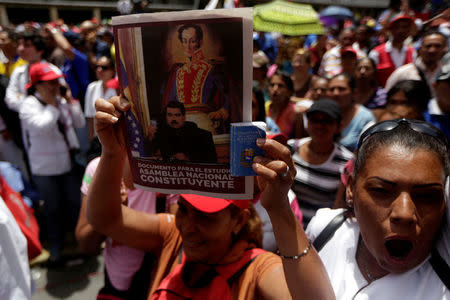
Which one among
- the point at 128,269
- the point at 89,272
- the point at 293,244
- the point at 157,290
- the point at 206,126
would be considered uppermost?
the point at 206,126

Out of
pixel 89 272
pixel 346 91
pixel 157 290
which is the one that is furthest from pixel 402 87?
pixel 89 272

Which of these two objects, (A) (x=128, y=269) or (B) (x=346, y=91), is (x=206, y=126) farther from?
(B) (x=346, y=91)

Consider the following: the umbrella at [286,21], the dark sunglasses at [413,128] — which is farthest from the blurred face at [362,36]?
the dark sunglasses at [413,128]

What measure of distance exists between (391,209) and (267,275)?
56cm

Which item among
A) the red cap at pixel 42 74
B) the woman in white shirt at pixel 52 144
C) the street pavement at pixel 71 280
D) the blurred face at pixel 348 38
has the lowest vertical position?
the street pavement at pixel 71 280

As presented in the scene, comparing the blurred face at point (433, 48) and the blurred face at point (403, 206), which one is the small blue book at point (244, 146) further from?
the blurred face at point (433, 48)

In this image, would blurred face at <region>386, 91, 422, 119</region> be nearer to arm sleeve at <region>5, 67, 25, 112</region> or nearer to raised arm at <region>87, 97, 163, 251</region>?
raised arm at <region>87, 97, 163, 251</region>

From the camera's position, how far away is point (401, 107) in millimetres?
2498

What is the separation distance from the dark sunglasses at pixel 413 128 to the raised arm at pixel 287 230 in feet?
1.14

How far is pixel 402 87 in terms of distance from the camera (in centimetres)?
256

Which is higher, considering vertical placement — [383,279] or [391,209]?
[391,209]

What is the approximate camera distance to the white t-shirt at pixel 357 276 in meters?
0.94

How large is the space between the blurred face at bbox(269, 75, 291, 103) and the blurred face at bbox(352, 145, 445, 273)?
253cm

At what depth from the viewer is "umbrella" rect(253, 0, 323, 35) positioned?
6.02 meters
